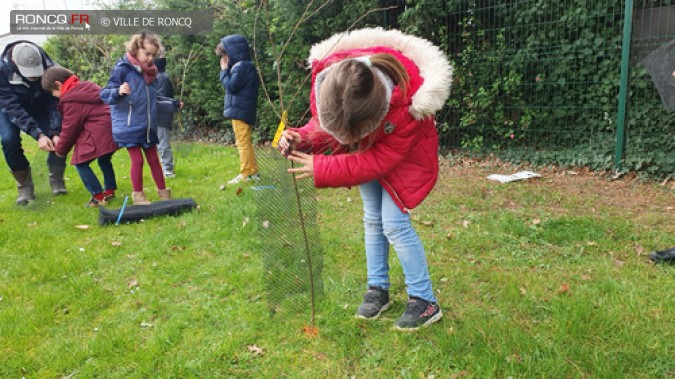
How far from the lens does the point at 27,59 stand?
15.7 ft

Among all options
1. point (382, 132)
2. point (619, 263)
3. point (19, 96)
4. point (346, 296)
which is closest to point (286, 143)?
point (382, 132)

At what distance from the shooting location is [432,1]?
6.68m

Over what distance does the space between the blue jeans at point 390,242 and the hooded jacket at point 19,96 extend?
155 inches

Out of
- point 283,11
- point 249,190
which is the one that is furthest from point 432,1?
point 249,190

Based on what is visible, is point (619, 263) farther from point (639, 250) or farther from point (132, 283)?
point (132, 283)

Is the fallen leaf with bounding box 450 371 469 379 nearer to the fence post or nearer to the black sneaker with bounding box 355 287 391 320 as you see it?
the black sneaker with bounding box 355 287 391 320

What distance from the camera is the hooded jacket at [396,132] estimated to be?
6.89 ft

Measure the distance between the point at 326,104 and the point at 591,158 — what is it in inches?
203

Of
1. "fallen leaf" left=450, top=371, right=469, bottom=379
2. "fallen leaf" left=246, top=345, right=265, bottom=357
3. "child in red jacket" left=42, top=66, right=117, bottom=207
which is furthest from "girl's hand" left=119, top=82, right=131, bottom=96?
"fallen leaf" left=450, top=371, right=469, bottom=379

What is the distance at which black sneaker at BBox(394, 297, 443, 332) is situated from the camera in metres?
2.46

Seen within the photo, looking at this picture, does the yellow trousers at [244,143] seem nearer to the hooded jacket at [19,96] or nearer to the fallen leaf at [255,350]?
the hooded jacket at [19,96]

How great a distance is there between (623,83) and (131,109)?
5.31 metres

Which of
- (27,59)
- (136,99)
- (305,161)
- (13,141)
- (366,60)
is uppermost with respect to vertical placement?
(27,59)

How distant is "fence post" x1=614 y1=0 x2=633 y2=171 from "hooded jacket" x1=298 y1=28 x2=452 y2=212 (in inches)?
172
